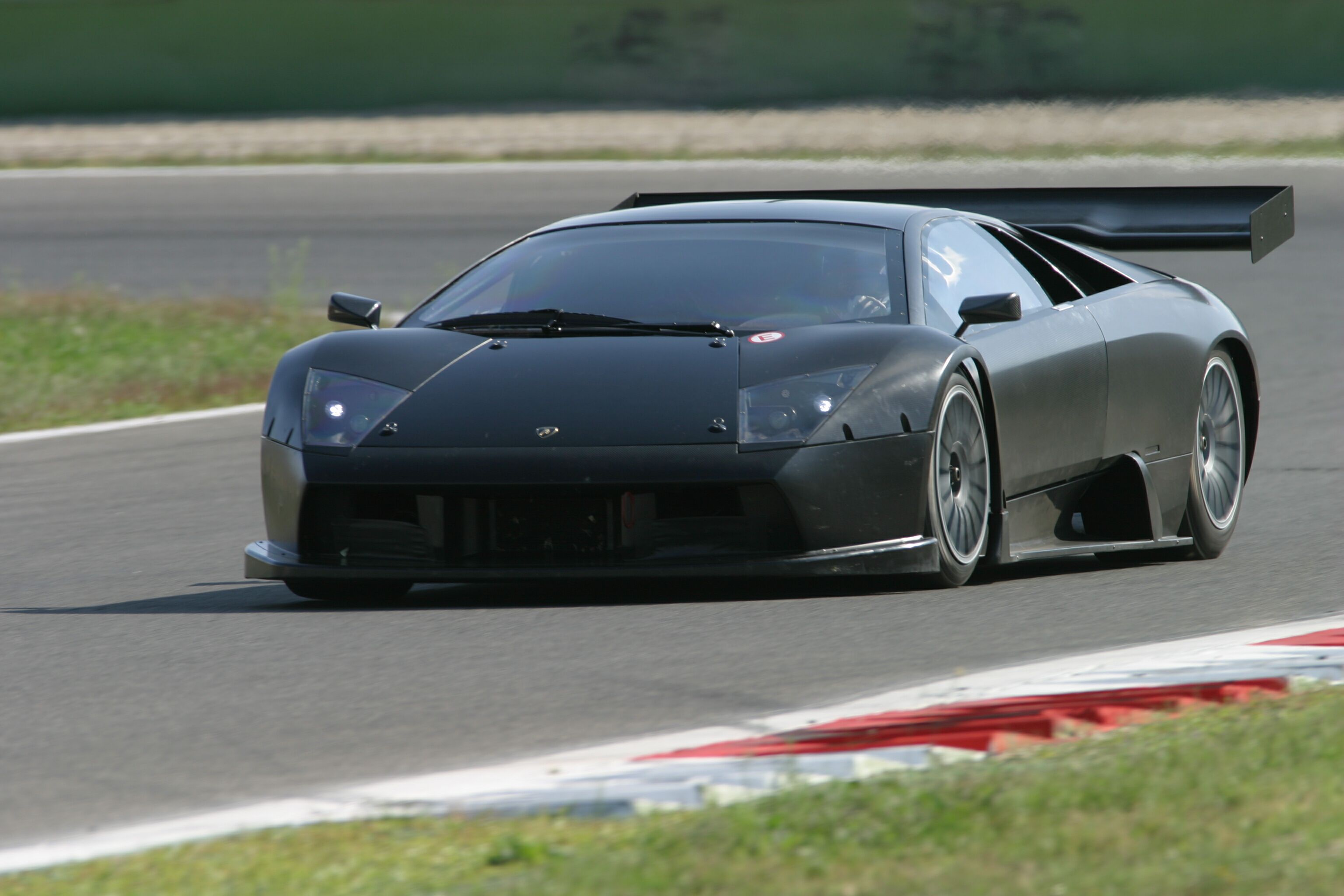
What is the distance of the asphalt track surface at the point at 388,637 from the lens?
4.20m

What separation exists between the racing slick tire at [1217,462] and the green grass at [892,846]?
3.63m

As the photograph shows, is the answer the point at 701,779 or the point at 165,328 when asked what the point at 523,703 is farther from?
the point at 165,328

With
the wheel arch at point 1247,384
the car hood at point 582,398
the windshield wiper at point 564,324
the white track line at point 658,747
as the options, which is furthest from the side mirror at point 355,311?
the wheel arch at point 1247,384

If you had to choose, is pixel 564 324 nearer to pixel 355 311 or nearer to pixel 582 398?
pixel 582 398

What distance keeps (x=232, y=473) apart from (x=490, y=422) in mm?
4380

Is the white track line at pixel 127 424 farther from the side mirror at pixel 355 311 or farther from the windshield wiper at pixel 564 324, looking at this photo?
Result: the windshield wiper at pixel 564 324

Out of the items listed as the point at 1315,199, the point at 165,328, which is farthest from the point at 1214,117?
the point at 165,328

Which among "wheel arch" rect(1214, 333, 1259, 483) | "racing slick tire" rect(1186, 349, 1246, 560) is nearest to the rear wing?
"wheel arch" rect(1214, 333, 1259, 483)

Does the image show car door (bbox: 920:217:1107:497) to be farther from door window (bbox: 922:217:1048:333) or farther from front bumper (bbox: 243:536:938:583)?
front bumper (bbox: 243:536:938:583)

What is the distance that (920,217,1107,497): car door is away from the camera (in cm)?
634

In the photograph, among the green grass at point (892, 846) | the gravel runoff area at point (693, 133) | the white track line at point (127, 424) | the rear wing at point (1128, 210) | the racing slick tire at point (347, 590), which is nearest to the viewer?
the green grass at point (892, 846)

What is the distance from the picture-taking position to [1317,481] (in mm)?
9109

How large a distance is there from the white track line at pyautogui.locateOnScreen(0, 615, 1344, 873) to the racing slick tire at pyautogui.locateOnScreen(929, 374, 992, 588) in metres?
0.88

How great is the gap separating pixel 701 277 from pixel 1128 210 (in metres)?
2.14
